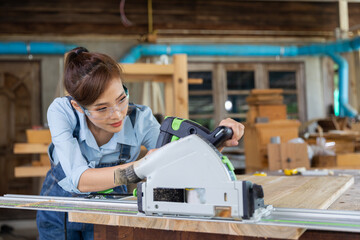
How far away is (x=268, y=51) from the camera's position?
5.94 metres

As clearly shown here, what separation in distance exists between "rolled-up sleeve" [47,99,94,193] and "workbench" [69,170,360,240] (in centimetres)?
23

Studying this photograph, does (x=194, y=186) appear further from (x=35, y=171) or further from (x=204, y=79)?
(x=204, y=79)

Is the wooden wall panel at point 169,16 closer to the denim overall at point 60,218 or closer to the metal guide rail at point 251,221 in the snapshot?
the denim overall at point 60,218

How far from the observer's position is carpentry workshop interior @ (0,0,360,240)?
0.98m

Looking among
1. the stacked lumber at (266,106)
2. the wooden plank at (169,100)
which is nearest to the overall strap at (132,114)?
the wooden plank at (169,100)

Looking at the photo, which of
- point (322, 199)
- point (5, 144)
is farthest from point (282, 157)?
point (5, 144)

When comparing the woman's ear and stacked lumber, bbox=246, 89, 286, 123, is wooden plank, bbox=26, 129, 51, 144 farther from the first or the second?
stacked lumber, bbox=246, 89, 286, 123

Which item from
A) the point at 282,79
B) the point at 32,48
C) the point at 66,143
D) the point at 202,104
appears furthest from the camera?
the point at 282,79

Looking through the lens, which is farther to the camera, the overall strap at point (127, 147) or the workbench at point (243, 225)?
the overall strap at point (127, 147)

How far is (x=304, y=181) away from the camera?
1633mm

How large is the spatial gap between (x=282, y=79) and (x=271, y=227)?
600 cm

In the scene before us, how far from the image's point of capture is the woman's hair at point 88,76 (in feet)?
4.66

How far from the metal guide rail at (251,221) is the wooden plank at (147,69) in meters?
1.58

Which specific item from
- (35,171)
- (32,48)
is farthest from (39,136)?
(32,48)
